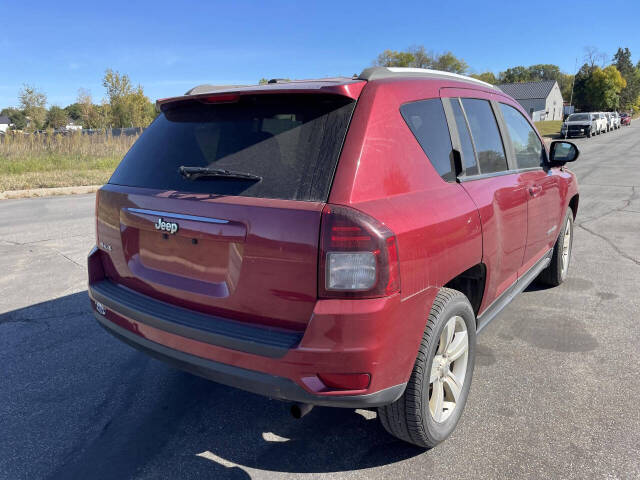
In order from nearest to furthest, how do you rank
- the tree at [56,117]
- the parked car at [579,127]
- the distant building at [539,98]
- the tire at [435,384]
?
the tire at [435,384] → the parked car at [579,127] → the tree at [56,117] → the distant building at [539,98]

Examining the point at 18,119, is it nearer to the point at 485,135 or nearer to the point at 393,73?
the point at 485,135

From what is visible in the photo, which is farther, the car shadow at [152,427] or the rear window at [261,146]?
the car shadow at [152,427]

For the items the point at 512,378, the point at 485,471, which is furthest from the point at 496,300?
the point at 485,471

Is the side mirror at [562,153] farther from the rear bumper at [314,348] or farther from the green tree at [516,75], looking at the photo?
the green tree at [516,75]

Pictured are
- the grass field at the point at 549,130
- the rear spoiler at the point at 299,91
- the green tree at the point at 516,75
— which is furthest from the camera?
the green tree at the point at 516,75

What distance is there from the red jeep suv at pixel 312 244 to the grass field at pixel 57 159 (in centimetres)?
1321

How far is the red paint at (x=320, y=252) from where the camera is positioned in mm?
1988

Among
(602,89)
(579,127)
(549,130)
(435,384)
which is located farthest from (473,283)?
(602,89)

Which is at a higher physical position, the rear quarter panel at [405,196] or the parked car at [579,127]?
the parked car at [579,127]

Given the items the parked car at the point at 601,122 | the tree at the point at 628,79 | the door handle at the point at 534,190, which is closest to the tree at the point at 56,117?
the parked car at the point at 601,122

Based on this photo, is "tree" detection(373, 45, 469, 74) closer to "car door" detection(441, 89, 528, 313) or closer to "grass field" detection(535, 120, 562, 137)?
"grass field" detection(535, 120, 562, 137)

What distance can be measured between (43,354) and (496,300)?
334 cm

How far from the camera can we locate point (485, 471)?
2391mm

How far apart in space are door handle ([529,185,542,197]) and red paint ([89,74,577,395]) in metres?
1.11
